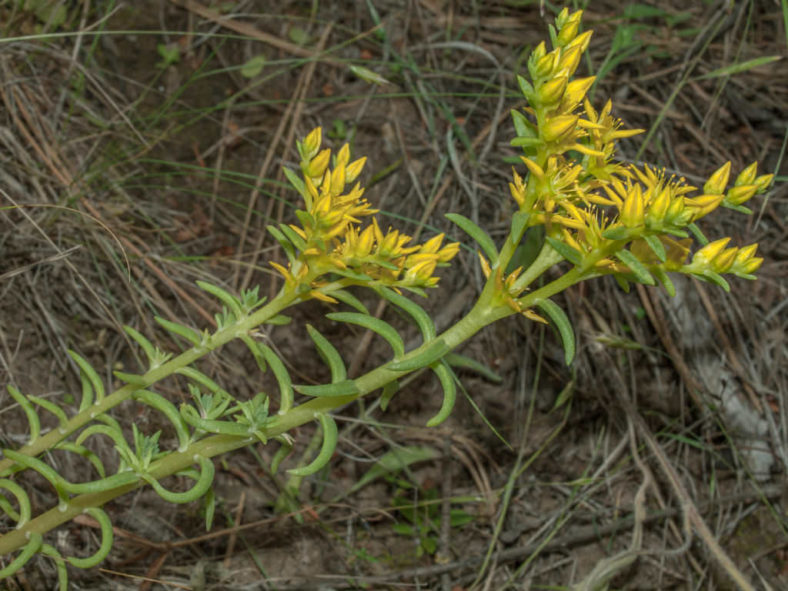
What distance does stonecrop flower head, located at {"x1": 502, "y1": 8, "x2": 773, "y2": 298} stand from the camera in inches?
63.5

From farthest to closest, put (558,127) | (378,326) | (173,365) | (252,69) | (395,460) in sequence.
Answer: (252,69), (395,460), (173,365), (378,326), (558,127)

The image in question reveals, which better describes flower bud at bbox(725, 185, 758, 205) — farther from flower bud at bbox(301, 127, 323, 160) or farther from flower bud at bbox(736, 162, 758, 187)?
flower bud at bbox(301, 127, 323, 160)

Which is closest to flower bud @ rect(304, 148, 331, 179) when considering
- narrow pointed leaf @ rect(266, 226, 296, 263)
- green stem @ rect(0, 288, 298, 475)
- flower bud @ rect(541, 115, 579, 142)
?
narrow pointed leaf @ rect(266, 226, 296, 263)

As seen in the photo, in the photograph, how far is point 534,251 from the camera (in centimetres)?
266

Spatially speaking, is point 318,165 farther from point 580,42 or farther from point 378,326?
point 580,42

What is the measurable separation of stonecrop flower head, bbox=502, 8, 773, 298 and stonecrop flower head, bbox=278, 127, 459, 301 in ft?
0.72

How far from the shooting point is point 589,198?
175 cm

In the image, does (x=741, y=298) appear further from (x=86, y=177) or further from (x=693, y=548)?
(x=86, y=177)

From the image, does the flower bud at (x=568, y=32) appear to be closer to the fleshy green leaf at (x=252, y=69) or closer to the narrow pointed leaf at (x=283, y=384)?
the narrow pointed leaf at (x=283, y=384)

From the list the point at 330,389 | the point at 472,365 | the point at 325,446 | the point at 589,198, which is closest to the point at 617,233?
the point at 589,198

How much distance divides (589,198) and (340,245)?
1.90ft

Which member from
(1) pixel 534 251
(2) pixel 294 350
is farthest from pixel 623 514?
(2) pixel 294 350

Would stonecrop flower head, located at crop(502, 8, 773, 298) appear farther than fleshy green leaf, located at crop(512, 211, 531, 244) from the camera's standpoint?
No

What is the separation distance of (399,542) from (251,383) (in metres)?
0.84
